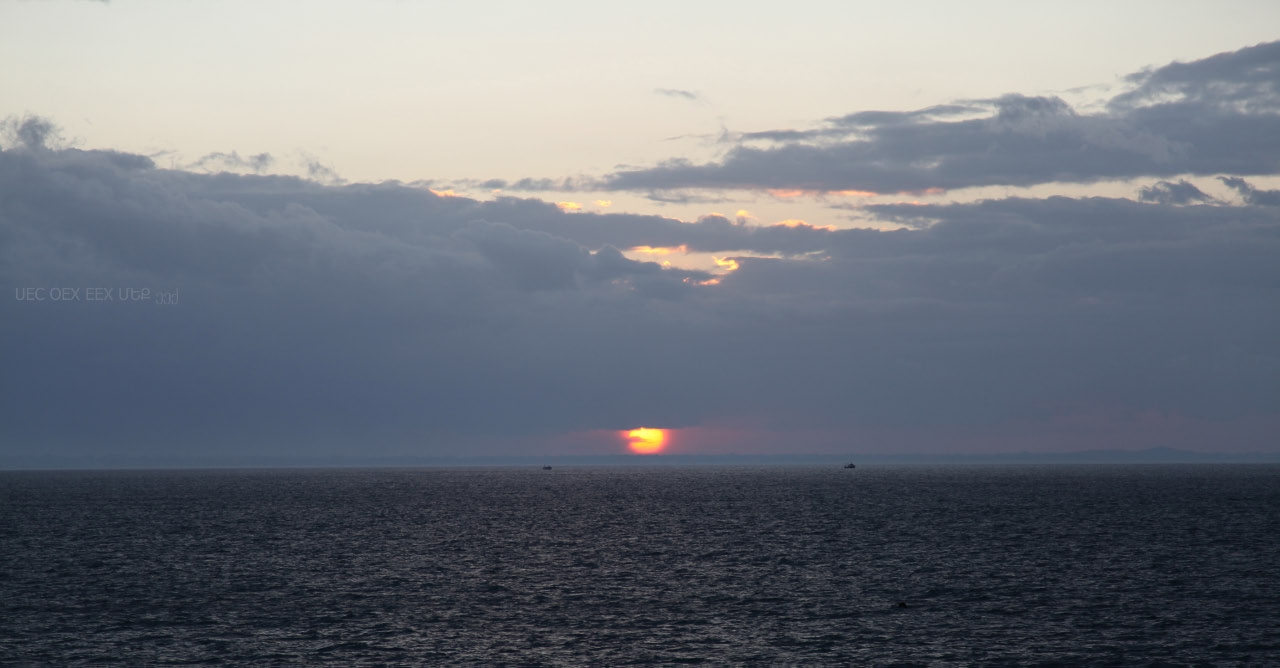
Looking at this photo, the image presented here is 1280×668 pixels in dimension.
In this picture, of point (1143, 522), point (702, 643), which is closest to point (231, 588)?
point (702, 643)

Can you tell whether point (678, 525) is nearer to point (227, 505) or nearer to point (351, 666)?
point (351, 666)

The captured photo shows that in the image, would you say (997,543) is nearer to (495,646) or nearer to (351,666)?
(495,646)

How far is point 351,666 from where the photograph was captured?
48.4 metres

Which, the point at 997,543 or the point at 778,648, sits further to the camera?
the point at 997,543

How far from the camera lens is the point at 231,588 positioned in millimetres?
72062

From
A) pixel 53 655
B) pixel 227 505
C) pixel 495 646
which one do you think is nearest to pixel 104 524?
pixel 227 505

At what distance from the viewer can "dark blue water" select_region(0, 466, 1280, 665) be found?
5197 centimetres

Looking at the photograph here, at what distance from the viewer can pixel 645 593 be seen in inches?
2719

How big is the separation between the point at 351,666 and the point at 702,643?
17.2 metres

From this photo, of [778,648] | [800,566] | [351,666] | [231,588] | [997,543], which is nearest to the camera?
[351,666]

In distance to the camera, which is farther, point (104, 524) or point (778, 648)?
point (104, 524)

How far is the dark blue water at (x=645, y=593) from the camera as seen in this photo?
171 ft

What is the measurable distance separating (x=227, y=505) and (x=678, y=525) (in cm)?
9290

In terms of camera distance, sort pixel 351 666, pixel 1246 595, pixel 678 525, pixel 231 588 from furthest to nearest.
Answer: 1. pixel 678 525
2. pixel 231 588
3. pixel 1246 595
4. pixel 351 666
